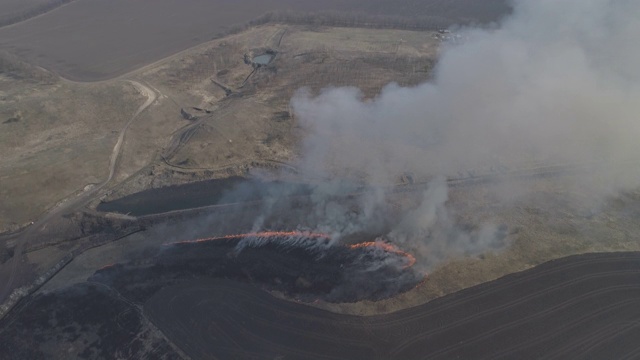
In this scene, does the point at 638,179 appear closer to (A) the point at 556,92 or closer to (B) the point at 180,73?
(A) the point at 556,92

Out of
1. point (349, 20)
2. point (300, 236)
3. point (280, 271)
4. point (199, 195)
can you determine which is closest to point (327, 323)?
point (280, 271)

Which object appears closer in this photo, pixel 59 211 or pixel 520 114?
pixel 59 211

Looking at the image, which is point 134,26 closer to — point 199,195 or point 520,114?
point 199,195

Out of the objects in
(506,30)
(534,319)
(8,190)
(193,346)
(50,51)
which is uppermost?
(50,51)

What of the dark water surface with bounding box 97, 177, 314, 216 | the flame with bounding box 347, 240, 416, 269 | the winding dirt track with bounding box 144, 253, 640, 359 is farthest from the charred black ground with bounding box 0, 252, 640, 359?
the dark water surface with bounding box 97, 177, 314, 216

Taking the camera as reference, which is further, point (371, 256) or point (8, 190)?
point (8, 190)

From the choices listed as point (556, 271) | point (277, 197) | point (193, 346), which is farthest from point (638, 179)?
point (193, 346)

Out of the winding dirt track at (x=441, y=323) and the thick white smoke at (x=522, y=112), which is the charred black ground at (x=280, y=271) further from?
the thick white smoke at (x=522, y=112)
